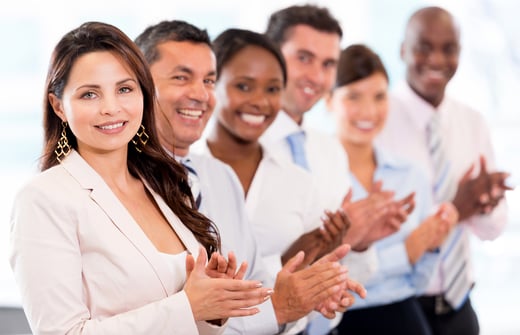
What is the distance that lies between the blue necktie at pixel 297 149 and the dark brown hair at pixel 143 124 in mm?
952

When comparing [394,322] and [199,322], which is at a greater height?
[199,322]

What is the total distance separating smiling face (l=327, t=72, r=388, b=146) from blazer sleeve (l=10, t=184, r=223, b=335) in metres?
1.77

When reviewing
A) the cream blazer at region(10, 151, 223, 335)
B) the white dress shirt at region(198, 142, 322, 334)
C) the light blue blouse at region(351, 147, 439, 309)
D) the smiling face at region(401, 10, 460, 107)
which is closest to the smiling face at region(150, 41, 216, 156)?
the white dress shirt at region(198, 142, 322, 334)

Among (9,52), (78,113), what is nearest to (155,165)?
(78,113)

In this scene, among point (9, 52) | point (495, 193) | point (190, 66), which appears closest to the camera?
point (190, 66)

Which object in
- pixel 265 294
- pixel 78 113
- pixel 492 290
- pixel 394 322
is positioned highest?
pixel 78 113

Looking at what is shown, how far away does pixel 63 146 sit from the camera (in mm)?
1858

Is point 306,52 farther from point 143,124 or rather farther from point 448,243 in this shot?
point 143,124

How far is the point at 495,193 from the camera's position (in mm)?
3555

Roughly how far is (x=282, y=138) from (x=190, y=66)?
75 cm

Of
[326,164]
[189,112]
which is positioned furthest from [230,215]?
[326,164]

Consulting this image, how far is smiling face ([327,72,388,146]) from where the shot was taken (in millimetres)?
3396

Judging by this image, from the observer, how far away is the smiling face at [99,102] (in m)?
1.80

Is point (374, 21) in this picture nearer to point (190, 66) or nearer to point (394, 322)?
point (394, 322)
